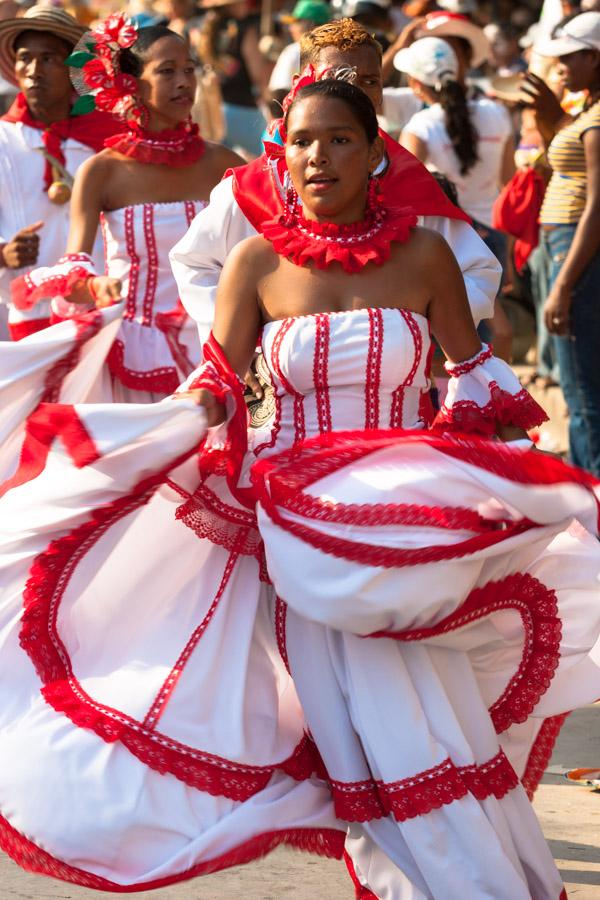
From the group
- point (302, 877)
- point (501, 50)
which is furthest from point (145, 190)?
point (501, 50)

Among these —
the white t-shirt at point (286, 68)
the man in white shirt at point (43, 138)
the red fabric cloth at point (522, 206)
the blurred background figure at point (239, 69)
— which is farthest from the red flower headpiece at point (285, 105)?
the blurred background figure at point (239, 69)

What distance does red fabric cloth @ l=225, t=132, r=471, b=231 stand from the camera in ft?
14.7

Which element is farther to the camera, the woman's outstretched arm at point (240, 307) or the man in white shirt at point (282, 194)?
the man in white shirt at point (282, 194)

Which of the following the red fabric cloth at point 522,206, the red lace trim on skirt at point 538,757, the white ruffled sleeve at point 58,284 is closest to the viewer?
the red lace trim on skirt at point 538,757

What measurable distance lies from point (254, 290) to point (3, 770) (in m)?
1.23

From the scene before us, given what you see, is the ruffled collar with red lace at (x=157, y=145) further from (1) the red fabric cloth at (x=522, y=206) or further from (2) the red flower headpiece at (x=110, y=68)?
(1) the red fabric cloth at (x=522, y=206)

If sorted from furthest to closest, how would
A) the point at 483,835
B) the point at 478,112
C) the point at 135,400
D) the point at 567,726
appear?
1. the point at 478,112
2. the point at 135,400
3. the point at 567,726
4. the point at 483,835

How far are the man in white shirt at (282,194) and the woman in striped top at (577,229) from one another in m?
2.02

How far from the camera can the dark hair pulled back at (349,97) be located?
3.67 m

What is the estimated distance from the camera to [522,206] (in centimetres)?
805

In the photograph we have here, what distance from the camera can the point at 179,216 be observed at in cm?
572

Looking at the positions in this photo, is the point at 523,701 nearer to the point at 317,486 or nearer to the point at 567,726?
the point at 317,486

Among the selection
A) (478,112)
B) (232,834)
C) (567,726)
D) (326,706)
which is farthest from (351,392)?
(478,112)

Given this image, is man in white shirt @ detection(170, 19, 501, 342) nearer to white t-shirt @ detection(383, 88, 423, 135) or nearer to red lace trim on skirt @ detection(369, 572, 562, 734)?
red lace trim on skirt @ detection(369, 572, 562, 734)
